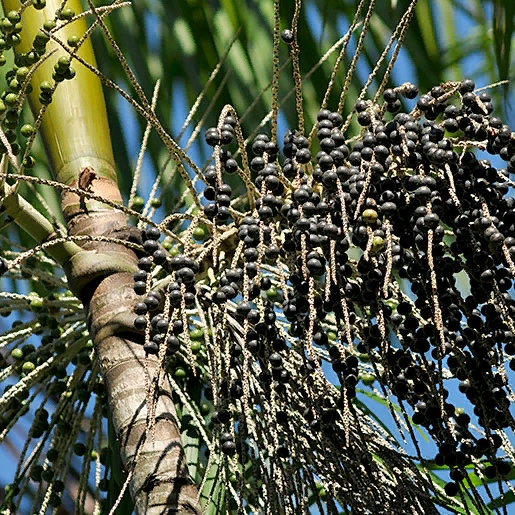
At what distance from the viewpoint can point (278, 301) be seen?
232 centimetres

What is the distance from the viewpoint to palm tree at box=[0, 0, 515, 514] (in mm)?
1482

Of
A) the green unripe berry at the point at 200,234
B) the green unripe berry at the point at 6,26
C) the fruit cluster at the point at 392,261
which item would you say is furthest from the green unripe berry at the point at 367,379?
the green unripe berry at the point at 6,26

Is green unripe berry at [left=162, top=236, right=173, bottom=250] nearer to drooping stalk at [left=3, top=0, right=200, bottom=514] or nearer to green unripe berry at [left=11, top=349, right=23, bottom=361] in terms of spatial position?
drooping stalk at [left=3, top=0, right=200, bottom=514]

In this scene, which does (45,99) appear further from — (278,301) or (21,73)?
(278,301)

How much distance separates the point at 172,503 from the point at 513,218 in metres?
0.72

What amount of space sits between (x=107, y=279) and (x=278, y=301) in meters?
0.53

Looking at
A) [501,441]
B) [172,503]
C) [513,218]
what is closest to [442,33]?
[513,218]

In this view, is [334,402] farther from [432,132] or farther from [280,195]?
[432,132]

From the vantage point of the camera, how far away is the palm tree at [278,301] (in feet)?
4.86

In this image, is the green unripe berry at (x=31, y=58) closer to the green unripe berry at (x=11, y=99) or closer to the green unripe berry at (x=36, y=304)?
the green unripe berry at (x=11, y=99)

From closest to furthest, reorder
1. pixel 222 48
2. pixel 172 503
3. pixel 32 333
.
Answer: pixel 172 503 → pixel 32 333 → pixel 222 48

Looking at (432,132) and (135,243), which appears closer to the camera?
(432,132)

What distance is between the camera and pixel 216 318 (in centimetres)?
172

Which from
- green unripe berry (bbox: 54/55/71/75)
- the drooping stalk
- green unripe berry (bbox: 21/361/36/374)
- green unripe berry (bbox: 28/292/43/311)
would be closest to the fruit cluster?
the drooping stalk
